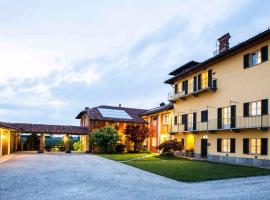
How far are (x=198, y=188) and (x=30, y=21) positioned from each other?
48.0 ft

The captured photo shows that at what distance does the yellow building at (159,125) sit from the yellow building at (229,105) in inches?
138

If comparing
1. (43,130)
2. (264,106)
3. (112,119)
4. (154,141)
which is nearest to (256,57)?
(264,106)

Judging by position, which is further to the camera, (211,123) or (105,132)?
(105,132)

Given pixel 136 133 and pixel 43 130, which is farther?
pixel 136 133

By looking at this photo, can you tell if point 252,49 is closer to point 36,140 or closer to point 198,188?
point 198,188

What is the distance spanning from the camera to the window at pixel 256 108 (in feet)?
73.6

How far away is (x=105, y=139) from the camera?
37469mm

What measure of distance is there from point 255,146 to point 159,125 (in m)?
18.6

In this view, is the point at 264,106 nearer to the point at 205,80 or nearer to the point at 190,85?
the point at 205,80

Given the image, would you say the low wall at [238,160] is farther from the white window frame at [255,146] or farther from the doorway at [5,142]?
the doorway at [5,142]

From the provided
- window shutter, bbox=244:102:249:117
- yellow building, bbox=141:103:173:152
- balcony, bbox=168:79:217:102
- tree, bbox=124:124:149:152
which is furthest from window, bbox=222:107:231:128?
tree, bbox=124:124:149:152

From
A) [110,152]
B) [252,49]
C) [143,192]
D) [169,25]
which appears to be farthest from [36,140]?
[143,192]

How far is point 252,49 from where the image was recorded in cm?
2308

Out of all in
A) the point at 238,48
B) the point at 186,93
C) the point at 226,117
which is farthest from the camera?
the point at 186,93
